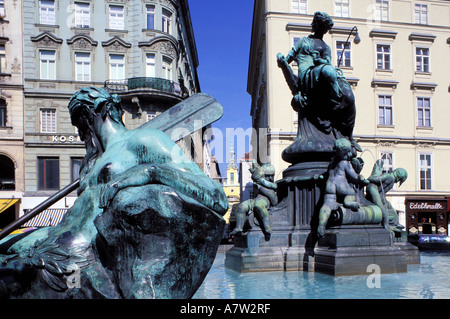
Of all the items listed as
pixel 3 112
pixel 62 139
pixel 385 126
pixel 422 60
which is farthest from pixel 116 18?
pixel 422 60

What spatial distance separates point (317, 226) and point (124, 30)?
76.8 feet

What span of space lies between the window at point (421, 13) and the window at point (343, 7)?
193 inches

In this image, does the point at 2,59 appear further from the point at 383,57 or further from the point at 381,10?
the point at 381,10

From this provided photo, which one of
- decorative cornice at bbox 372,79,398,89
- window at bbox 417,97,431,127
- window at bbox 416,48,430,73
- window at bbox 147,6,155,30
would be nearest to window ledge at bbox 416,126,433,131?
window at bbox 417,97,431,127

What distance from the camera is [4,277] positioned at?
1612 millimetres

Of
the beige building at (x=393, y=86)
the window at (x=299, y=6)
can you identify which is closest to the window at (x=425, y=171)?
the beige building at (x=393, y=86)

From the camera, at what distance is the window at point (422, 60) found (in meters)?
27.6

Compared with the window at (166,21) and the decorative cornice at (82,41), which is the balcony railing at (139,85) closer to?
the decorative cornice at (82,41)

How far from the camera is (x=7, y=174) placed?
78.8ft

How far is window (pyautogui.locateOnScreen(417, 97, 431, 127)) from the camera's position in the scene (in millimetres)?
27016

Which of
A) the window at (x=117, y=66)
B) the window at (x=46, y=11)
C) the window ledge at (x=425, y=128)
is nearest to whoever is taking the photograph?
the window at (x=46, y=11)

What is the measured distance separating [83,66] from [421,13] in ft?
75.8

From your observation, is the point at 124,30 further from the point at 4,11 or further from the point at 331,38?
the point at 331,38

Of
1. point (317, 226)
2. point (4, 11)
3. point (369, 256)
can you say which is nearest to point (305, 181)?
point (317, 226)
